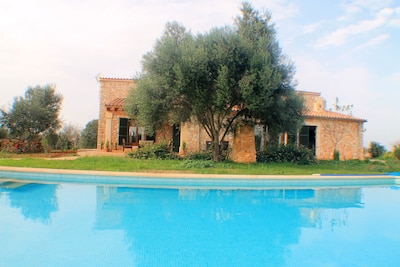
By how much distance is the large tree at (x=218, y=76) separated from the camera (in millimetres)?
10172

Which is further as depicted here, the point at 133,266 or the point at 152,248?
the point at 152,248

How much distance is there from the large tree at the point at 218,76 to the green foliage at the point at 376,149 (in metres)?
13.0

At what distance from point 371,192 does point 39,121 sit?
58.1 feet

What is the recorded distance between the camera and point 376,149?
21.2 metres

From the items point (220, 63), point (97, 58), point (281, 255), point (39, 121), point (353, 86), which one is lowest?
point (281, 255)

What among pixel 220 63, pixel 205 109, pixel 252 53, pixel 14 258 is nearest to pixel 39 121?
pixel 205 109

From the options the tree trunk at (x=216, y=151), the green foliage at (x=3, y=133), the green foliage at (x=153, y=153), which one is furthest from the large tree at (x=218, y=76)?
the green foliage at (x=3, y=133)

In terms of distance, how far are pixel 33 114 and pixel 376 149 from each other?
24948mm

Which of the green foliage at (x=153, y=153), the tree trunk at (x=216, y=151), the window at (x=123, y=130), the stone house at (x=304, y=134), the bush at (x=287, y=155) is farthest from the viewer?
the window at (x=123, y=130)

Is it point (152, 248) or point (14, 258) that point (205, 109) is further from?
point (14, 258)

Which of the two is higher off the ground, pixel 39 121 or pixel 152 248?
pixel 39 121

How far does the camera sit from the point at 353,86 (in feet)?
61.0

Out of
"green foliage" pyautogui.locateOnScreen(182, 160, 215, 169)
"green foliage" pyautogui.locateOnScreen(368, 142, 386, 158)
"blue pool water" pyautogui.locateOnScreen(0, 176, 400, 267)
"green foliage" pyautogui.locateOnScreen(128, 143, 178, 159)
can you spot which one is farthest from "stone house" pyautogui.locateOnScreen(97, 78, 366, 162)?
"blue pool water" pyautogui.locateOnScreen(0, 176, 400, 267)

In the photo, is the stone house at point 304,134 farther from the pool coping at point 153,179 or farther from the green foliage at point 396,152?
the pool coping at point 153,179
